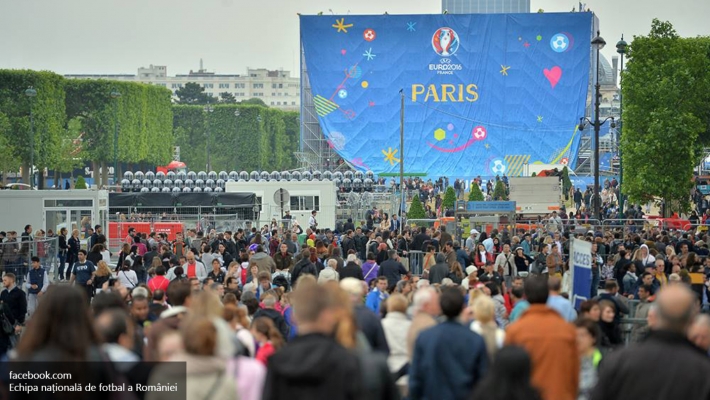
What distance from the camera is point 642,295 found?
525 inches

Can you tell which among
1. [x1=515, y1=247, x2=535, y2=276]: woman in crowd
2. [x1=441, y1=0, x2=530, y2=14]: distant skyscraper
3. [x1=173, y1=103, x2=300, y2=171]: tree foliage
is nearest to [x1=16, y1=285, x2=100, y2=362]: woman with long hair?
[x1=515, y1=247, x2=535, y2=276]: woman in crowd

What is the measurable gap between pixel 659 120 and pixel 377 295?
87.8 ft

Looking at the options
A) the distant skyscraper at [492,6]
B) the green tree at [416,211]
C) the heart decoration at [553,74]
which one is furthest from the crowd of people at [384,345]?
the distant skyscraper at [492,6]

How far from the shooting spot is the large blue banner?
7319 cm

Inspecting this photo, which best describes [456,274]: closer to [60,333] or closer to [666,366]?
[666,366]

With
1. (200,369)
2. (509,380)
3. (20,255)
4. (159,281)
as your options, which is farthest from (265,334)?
(20,255)

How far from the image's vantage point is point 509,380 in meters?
6.39

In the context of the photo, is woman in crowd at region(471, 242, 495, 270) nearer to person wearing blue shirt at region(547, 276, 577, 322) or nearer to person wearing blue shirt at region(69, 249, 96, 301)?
person wearing blue shirt at region(69, 249, 96, 301)

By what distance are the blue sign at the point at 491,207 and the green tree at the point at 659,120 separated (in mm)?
7886

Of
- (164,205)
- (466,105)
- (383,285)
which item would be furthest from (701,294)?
(466,105)

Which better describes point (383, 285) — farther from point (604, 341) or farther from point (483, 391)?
point (483, 391)

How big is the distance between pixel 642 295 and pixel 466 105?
198 feet

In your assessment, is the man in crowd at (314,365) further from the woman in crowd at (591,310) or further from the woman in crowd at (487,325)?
the woman in crowd at (591,310)

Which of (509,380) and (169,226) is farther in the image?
(169,226)
